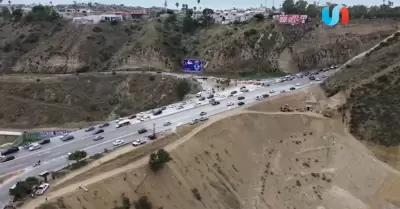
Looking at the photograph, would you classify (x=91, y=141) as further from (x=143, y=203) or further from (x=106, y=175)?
(x=143, y=203)

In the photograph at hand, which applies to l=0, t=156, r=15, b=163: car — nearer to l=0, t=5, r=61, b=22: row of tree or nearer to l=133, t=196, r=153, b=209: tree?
l=133, t=196, r=153, b=209: tree

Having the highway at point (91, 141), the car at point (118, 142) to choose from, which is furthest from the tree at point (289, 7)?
the car at point (118, 142)

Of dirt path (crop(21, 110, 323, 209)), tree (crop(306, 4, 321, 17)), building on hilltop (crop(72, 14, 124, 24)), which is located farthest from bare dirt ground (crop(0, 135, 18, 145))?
tree (crop(306, 4, 321, 17))

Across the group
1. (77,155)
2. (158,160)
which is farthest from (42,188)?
(158,160)

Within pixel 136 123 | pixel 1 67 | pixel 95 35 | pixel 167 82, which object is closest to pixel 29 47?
pixel 1 67

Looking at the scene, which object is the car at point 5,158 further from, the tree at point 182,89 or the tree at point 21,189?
the tree at point 182,89
